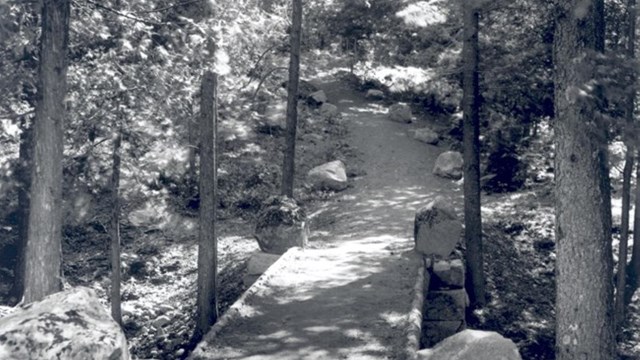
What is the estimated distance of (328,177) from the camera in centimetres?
2547

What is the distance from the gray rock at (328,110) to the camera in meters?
32.2

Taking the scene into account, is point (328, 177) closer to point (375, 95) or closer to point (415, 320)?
point (375, 95)

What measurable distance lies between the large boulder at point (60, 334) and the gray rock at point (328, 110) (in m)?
25.5

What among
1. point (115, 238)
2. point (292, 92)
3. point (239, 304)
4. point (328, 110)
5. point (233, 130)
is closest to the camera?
point (239, 304)

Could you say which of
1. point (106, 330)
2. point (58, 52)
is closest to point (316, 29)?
point (58, 52)

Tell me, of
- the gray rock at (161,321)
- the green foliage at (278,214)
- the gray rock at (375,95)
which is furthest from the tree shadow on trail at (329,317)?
the gray rock at (375,95)

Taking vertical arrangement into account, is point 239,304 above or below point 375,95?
below

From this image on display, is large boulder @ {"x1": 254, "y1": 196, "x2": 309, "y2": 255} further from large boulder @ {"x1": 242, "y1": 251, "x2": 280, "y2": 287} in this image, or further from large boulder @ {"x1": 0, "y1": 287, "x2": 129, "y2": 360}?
large boulder @ {"x1": 0, "y1": 287, "x2": 129, "y2": 360}

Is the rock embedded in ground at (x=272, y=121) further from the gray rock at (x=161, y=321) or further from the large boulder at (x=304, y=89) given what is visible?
the gray rock at (x=161, y=321)

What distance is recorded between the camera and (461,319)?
16.1 meters

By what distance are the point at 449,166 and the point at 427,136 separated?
375cm

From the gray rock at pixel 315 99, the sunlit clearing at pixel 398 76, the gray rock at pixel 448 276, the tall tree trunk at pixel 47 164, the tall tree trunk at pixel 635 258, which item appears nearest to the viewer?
the tall tree trunk at pixel 47 164

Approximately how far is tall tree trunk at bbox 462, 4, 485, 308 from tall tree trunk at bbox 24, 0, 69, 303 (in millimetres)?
10112

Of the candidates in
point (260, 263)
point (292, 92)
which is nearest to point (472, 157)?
point (292, 92)
